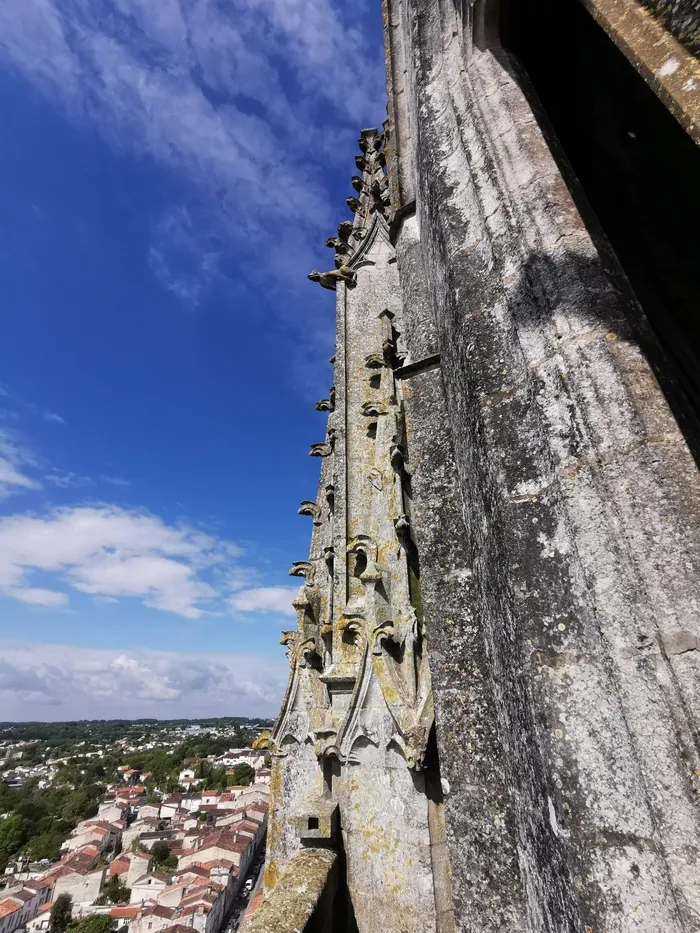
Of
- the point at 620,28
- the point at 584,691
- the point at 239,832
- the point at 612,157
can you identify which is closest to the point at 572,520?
the point at 584,691

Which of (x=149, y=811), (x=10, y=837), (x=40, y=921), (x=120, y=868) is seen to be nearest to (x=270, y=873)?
(x=40, y=921)

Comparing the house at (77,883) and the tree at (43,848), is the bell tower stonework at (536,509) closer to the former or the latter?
the house at (77,883)

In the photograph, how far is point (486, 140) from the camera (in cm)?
233

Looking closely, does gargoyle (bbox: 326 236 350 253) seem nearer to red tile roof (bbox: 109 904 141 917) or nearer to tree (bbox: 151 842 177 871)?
red tile roof (bbox: 109 904 141 917)

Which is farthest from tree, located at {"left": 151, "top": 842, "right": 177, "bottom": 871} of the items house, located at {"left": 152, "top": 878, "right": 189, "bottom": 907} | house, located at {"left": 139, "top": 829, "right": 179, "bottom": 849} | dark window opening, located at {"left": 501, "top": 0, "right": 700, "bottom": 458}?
dark window opening, located at {"left": 501, "top": 0, "right": 700, "bottom": 458}

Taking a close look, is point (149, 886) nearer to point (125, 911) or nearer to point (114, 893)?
point (114, 893)

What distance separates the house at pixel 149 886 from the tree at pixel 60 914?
5.44m

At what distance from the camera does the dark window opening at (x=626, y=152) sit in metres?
3.13

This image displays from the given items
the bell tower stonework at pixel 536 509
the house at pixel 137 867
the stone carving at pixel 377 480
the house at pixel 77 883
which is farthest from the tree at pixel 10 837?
the stone carving at pixel 377 480

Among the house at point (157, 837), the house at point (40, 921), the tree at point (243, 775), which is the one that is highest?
the tree at point (243, 775)

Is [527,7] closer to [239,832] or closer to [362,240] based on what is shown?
[362,240]

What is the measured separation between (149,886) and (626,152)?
6561cm

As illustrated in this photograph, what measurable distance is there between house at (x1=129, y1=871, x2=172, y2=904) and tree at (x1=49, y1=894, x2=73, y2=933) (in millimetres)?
5437

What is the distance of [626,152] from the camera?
3385 mm
